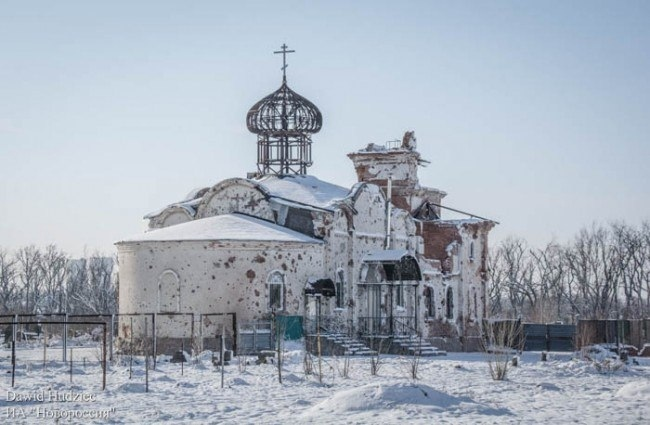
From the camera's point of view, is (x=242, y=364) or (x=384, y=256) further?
(x=384, y=256)

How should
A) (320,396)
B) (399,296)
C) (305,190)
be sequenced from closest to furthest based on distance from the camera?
(320,396)
(305,190)
(399,296)

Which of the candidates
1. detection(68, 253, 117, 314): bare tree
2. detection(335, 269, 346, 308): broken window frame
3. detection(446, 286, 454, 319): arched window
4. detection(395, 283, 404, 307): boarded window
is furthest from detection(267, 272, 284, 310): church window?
detection(68, 253, 117, 314): bare tree

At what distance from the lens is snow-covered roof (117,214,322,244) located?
3503 cm

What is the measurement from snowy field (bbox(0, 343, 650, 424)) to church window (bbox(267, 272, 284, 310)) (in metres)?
6.02

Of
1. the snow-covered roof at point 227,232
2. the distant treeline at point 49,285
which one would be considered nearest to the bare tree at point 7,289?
the distant treeline at point 49,285

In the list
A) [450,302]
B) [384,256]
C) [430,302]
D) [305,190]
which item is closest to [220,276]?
[305,190]

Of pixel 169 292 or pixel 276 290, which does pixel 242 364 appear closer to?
pixel 276 290

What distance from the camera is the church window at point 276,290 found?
35031mm

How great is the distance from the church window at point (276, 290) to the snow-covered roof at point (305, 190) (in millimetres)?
3813

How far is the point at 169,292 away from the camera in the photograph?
35188mm

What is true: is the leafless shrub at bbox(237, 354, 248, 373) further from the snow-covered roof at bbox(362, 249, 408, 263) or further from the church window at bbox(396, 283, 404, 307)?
the church window at bbox(396, 283, 404, 307)

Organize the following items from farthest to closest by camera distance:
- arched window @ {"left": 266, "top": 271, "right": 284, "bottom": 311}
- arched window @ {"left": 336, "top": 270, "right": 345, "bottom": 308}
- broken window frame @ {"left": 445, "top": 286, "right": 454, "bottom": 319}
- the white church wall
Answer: broken window frame @ {"left": 445, "top": 286, "right": 454, "bottom": 319}, arched window @ {"left": 336, "top": 270, "right": 345, "bottom": 308}, arched window @ {"left": 266, "top": 271, "right": 284, "bottom": 311}, the white church wall

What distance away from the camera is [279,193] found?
39.4 metres

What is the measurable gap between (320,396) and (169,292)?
15129mm
